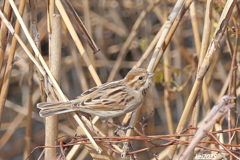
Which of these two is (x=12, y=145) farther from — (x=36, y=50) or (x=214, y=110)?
(x=214, y=110)

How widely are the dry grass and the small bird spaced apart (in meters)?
0.09

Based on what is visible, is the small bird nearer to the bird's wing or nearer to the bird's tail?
the bird's wing

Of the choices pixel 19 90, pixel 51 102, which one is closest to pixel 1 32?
pixel 51 102

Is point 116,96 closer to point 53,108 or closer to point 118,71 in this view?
point 53,108

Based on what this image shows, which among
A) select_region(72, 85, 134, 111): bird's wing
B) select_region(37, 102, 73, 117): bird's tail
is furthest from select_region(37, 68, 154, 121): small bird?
select_region(37, 102, 73, 117): bird's tail

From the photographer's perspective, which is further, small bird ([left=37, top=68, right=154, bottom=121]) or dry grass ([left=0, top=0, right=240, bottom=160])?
small bird ([left=37, top=68, right=154, bottom=121])

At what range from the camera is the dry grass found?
2344mm

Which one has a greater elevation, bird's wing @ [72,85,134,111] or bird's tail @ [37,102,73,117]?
bird's wing @ [72,85,134,111]

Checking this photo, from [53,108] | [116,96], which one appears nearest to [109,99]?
[116,96]

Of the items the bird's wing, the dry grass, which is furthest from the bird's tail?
the bird's wing

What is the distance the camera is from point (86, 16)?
177 inches

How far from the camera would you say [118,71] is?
502 centimetres

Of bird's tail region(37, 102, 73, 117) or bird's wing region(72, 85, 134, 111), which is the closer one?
bird's tail region(37, 102, 73, 117)

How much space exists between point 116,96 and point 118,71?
2144 millimetres
